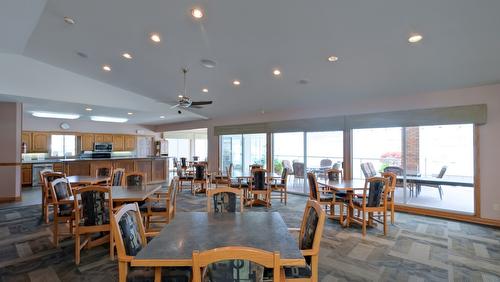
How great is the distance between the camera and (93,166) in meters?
7.66

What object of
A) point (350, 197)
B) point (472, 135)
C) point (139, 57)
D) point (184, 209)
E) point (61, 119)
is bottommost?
point (184, 209)

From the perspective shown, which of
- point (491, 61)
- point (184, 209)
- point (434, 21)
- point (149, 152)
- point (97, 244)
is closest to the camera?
point (434, 21)

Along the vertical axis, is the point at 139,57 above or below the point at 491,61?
above

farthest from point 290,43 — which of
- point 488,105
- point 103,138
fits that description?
point 103,138

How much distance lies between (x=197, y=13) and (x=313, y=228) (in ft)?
9.52

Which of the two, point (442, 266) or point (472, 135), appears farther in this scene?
point (472, 135)

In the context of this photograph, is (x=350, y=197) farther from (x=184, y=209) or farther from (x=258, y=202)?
(x=184, y=209)

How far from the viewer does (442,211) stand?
4723 mm

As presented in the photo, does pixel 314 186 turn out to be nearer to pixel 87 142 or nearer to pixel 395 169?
pixel 395 169

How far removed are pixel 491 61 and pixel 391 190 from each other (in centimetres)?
239

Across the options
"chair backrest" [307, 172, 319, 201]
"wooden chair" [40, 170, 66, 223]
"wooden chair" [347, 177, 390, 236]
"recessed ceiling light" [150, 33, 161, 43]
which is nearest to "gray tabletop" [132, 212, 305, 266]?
"chair backrest" [307, 172, 319, 201]

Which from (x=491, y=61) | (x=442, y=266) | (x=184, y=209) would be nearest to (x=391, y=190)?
(x=442, y=266)

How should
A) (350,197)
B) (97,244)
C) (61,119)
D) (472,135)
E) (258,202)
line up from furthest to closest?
(61,119), (258,202), (472,135), (350,197), (97,244)

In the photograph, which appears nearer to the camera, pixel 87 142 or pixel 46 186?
pixel 46 186
